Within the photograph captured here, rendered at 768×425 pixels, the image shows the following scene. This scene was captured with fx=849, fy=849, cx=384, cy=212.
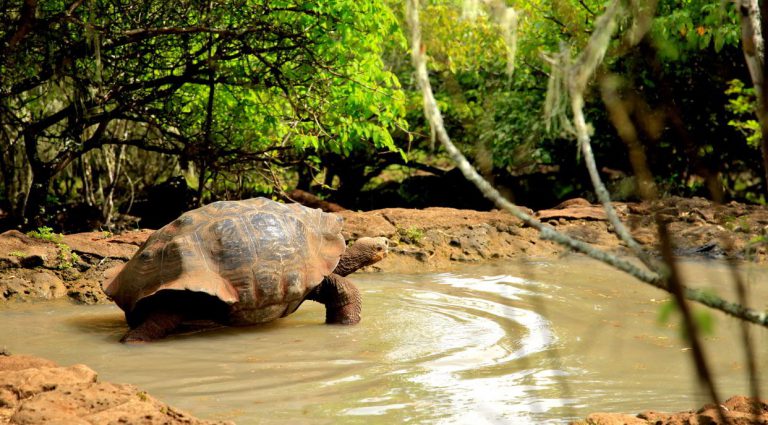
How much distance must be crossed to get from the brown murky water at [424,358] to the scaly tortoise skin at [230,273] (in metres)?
0.17

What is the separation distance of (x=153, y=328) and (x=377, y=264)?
384cm

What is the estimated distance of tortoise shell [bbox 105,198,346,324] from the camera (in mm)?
5750

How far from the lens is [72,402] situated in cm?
336

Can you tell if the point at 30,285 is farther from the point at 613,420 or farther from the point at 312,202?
the point at 312,202

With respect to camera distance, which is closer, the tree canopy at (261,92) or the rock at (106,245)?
the rock at (106,245)

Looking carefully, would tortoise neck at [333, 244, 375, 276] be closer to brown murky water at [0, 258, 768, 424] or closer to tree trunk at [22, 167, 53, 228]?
brown murky water at [0, 258, 768, 424]

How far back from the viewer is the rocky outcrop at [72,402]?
10.5 ft

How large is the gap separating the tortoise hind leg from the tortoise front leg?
1086mm

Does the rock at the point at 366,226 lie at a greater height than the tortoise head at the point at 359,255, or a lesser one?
greater

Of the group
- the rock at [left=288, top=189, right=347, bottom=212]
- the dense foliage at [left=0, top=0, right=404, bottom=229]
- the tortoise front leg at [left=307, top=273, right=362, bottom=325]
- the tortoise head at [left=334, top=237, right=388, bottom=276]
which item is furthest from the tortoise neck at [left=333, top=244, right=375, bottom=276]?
the rock at [left=288, top=189, right=347, bottom=212]

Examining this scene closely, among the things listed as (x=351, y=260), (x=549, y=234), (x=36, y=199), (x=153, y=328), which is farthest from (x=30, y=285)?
(x=549, y=234)

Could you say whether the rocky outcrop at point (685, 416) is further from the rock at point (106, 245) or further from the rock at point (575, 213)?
the rock at point (575, 213)

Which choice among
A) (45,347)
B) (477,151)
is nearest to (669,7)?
(477,151)

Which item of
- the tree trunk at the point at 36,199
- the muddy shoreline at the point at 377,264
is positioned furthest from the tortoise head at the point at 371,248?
the tree trunk at the point at 36,199
